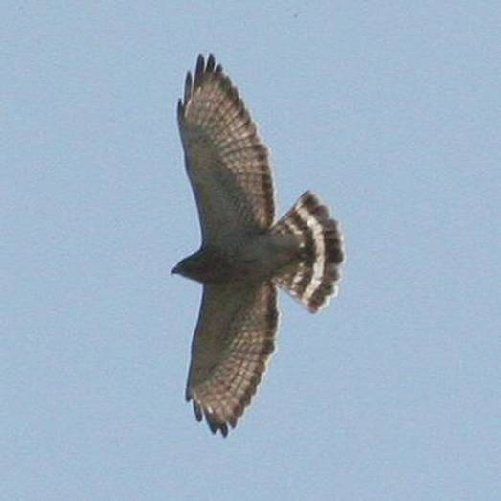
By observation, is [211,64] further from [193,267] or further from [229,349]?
[229,349]

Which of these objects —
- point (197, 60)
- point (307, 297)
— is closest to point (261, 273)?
point (307, 297)

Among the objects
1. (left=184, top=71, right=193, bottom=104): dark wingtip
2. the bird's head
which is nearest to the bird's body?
the bird's head

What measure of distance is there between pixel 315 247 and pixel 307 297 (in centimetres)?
45

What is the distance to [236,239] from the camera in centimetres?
1947

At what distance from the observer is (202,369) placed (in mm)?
20156

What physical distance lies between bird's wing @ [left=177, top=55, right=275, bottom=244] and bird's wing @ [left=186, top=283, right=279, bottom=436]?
23.8 inches

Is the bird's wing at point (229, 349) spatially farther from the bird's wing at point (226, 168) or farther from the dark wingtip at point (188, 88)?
the dark wingtip at point (188, 88)

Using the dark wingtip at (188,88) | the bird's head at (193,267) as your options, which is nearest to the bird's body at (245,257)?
the bird's head at (193,267)

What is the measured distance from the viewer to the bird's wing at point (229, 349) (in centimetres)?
1989

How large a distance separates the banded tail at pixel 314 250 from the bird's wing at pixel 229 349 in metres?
0.36

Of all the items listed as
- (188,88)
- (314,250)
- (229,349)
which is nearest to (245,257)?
(314,250)

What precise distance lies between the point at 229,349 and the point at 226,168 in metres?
1.57

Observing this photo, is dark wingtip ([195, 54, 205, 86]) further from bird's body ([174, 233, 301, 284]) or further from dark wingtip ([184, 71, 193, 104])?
bird's body ([174, 233, 301, 284])

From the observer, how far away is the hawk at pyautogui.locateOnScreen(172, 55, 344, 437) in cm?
1947
